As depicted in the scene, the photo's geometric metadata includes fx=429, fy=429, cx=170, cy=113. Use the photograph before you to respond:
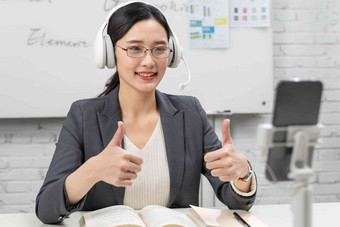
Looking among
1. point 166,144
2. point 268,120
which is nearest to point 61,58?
point 166,144

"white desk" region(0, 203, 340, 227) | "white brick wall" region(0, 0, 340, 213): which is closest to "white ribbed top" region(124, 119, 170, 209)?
"white desk" region(0, 203, 340, 227)

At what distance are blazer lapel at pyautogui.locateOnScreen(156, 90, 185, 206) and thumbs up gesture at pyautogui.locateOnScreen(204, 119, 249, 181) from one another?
0.29 m

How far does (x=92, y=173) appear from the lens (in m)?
0.98

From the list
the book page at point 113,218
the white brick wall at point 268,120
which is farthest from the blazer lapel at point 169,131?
the white brick wall at point 268,120

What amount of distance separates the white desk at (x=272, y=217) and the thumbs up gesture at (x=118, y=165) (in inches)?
8.1

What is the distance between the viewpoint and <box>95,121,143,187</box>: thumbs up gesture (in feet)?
2.89

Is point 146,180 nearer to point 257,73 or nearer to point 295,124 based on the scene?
point 295,124

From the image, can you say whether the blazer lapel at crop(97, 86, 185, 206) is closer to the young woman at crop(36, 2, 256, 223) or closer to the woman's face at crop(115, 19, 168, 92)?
the young woman at crop(36, 2, 256, 223)

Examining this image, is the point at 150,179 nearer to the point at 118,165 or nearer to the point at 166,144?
the point at 166,144

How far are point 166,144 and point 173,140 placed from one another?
0.03m

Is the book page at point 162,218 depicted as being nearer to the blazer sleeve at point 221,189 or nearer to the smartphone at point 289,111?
the blazer sleeve at point 221,189

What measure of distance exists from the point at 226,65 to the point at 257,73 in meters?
0.17

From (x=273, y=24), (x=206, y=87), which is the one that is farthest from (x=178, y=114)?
(x=273, y=24)

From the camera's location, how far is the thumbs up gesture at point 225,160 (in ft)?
3.14
